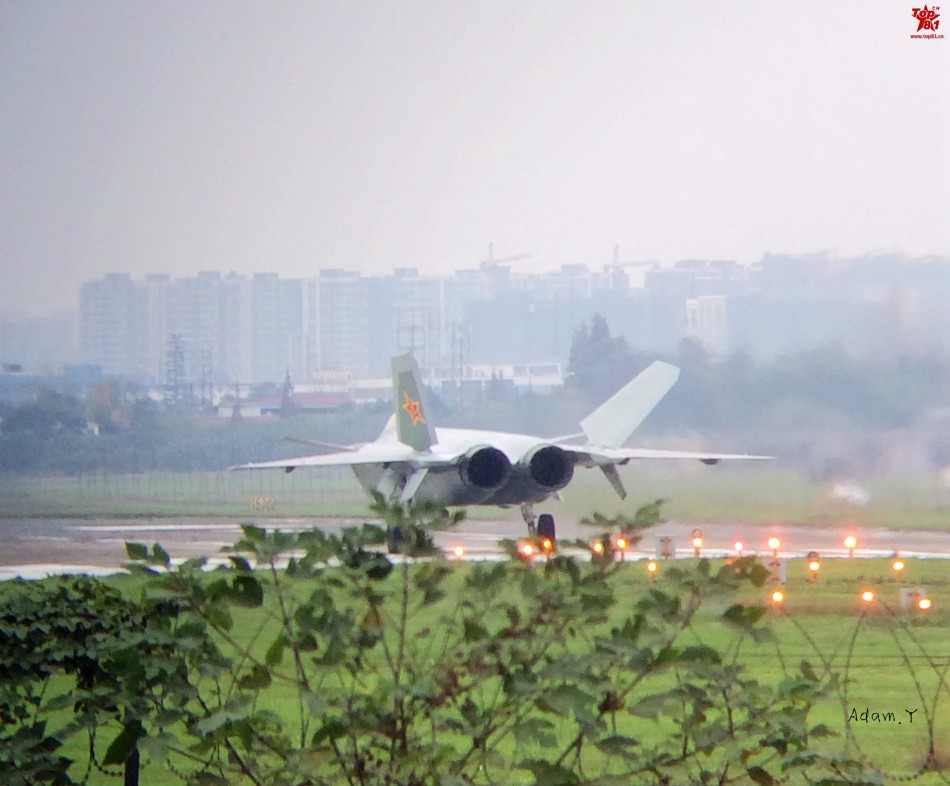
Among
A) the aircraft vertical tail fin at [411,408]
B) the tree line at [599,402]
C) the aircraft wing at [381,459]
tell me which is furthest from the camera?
the tree line at [599,402]

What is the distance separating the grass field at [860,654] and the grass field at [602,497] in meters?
1.59

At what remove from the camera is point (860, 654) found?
8789mm

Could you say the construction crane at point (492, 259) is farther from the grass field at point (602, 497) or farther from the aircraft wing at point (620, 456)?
the aircraft wing at point (620, 456)

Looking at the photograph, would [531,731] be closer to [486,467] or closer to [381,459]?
[486,467]

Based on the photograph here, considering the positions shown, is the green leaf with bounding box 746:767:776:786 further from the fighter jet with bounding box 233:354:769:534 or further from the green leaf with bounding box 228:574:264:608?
the fighter jet with bounding box 233:354:769:534

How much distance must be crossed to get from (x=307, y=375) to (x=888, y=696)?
927 centimetres

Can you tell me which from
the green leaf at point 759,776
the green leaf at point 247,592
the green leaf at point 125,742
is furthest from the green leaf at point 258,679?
the green leaf at point 759,776

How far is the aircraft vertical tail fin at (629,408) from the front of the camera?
1468 centimetres

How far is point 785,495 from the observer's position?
1492 cm

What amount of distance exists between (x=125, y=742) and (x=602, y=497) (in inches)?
478

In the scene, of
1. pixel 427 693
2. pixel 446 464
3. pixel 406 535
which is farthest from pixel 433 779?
pixel 446 464

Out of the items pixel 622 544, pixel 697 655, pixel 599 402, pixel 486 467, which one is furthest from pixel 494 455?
pixel 697 655

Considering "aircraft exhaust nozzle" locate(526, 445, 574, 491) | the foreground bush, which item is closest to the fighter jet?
"aircraft exhaust nozzle" locate(526, 445, 574, 491)

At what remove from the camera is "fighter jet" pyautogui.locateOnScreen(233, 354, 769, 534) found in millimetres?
14055
